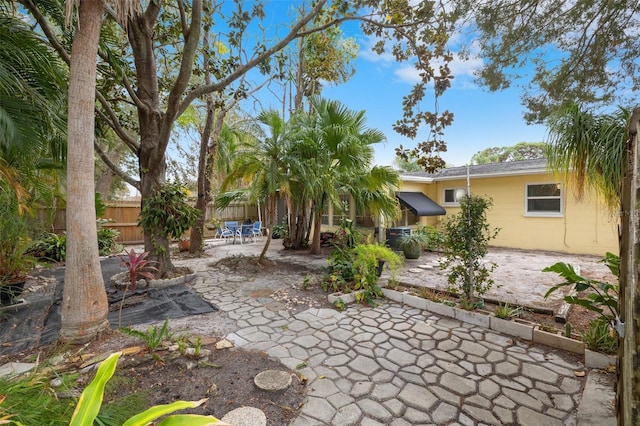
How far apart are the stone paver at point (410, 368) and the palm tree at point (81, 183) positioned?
1717mm

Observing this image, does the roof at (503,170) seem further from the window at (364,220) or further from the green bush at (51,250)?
the green bush at (51,250)

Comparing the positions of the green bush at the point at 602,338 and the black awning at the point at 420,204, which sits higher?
the black awning at the point at 420,204

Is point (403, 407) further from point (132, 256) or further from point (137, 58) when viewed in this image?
point (137, 58)

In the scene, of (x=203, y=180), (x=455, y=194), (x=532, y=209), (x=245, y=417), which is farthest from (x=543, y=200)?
(x=203, y=180)

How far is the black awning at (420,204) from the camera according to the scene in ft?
32.9

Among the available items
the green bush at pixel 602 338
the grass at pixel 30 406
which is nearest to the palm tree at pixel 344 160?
the green bush at pixel 602 338

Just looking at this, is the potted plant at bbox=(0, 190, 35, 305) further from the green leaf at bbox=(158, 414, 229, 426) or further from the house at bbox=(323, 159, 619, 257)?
the house at bbox=(323, 159, 619, 257)

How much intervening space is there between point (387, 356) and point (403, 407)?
815mm

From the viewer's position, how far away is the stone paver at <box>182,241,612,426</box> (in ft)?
7.32

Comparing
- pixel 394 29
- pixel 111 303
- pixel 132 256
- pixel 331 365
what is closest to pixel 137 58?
pixel 132 256

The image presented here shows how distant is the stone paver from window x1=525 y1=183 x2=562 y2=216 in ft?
26.7

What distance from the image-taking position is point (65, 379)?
6.89 ft

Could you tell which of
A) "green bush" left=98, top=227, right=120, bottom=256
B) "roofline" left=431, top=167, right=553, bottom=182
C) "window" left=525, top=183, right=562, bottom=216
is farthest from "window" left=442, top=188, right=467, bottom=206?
"green bush" left=98, top=227, right=120, bottom=256

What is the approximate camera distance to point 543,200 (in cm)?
954
